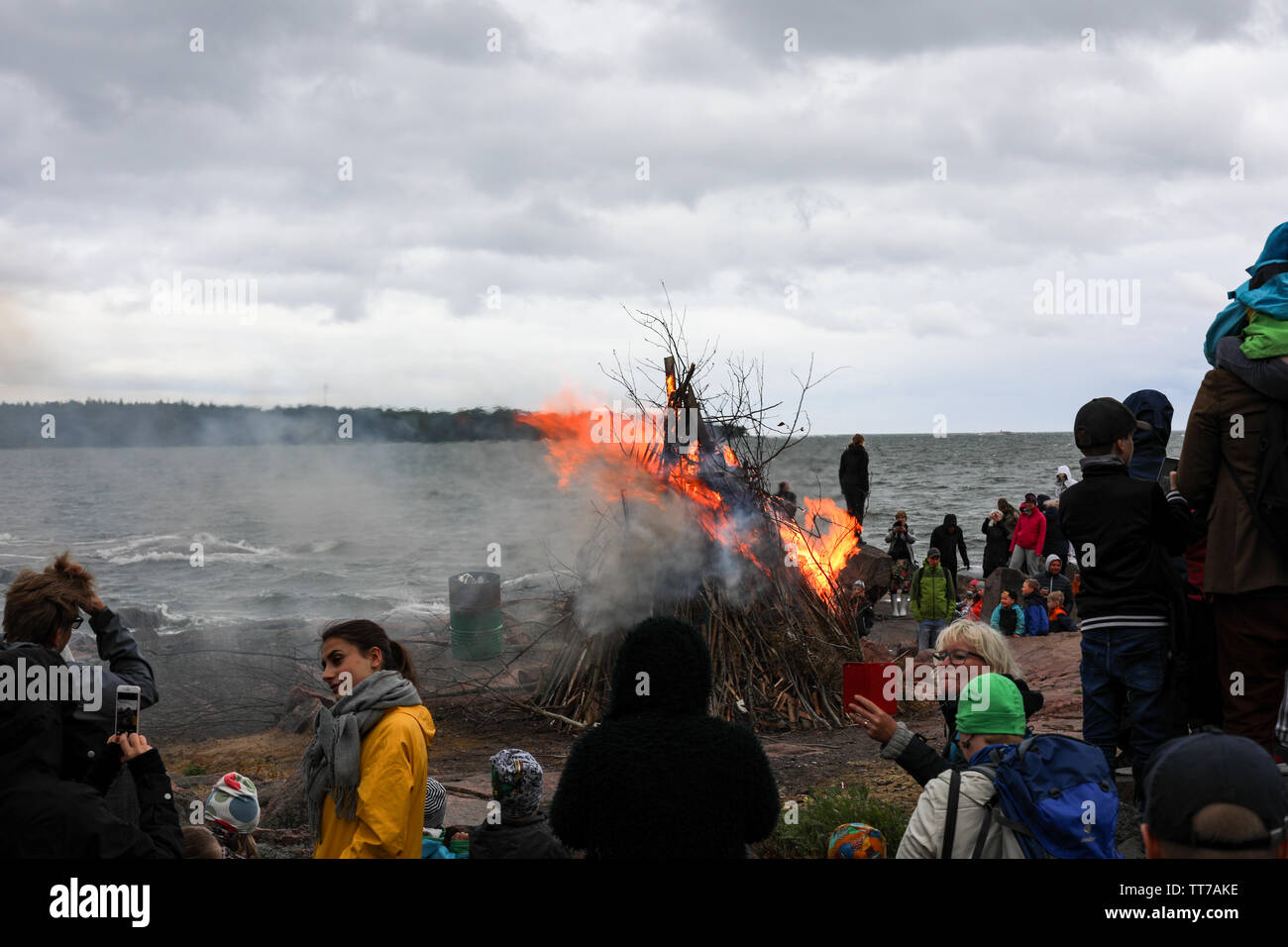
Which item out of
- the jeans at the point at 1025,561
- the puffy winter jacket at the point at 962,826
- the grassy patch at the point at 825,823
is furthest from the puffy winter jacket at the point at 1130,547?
the jeans at the point at 1025,561

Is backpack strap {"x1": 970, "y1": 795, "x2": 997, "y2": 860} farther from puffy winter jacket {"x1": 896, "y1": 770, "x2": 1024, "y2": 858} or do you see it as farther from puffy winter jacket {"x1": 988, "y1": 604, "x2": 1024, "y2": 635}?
puffy winter jacket {"x1": 988, "y1": 604, "x2": 1024, "y2": 635}

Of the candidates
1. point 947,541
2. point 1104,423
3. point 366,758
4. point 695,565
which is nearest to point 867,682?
point 1104,423

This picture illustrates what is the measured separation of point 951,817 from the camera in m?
2.72

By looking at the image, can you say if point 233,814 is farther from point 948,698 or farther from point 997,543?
point 997,543

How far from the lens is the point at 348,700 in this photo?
3.26m

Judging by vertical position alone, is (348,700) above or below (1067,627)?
above

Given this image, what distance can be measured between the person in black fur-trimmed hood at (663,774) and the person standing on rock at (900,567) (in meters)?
14.9

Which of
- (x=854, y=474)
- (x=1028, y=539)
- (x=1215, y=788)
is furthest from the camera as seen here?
(x=854, y=474)

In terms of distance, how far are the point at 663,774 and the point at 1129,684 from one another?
7.88ft

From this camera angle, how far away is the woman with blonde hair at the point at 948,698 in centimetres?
323

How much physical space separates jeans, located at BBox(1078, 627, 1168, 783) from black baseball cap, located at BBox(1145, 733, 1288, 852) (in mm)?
2384

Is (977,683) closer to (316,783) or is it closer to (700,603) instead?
(316,783)
